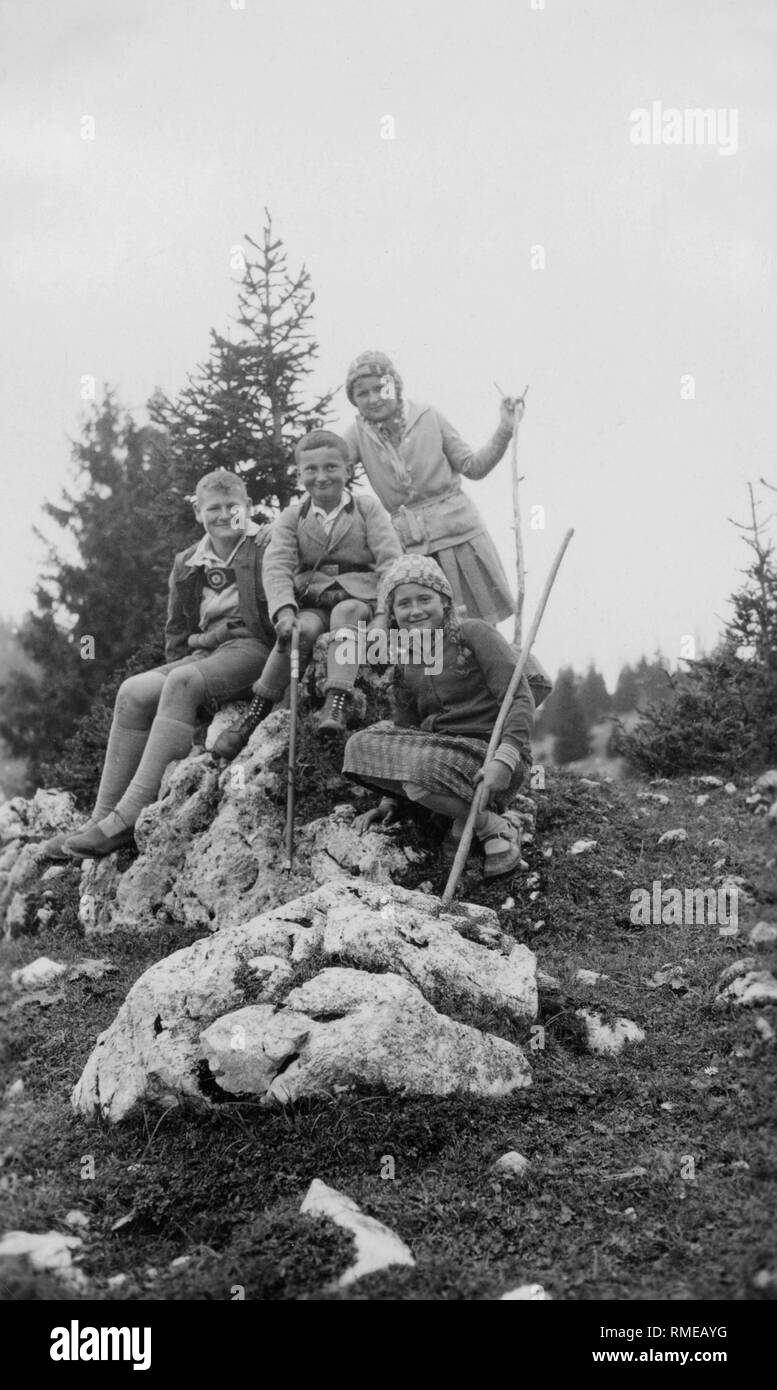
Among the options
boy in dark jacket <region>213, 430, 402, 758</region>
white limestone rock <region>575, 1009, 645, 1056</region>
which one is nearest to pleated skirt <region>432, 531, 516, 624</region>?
boy in dark jacket <region>213, 430, 402, 758</region>

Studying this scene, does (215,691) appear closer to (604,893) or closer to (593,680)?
(604,893)

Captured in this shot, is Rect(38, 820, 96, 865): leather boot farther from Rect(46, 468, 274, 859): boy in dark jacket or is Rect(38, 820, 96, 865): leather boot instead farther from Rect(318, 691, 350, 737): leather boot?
Rect(318, 691, 350, 737): leather boot

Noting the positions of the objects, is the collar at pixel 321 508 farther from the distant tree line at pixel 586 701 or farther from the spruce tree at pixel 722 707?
the distant tree line at pixel 586 701

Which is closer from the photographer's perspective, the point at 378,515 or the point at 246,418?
the point at 378,515

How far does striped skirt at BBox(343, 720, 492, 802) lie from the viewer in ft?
20.8

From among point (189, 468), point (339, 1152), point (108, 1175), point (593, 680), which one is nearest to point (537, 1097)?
point (339, 1152)

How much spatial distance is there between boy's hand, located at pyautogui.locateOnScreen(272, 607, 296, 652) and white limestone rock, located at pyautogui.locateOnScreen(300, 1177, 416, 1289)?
4.01 m

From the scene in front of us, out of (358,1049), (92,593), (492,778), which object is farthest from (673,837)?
(92,593)

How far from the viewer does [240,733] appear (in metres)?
7.46

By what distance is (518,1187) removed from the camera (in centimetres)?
396

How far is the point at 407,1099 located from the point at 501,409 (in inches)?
200

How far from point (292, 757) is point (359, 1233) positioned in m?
3.57

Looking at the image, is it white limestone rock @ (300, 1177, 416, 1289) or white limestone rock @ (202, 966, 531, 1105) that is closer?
white limestone rock @ (300, 1177, 416, 1289)

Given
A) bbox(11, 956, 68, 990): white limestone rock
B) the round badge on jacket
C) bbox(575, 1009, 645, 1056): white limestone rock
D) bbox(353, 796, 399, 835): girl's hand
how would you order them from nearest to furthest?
1. bbox(575, 1009, 645, 1056): white limestone rock
2. bbox(11, 956, 68, 990): white limestone rock
3. bbox(353, 796, 399, 835): girl's hand
4. the round badge on jacket
